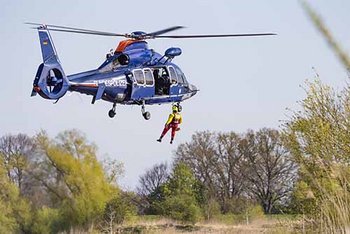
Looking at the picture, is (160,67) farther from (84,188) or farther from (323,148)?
(84,188)

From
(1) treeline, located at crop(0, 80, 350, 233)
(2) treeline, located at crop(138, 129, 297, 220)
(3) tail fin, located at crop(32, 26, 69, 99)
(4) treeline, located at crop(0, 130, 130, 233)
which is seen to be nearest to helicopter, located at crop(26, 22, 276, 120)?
Answer: (3) tail fin, located at crop(32, 26, 69, 99)

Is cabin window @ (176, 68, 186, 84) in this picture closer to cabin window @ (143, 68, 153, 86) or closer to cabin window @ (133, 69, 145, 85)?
cabin window @ (143, 68, 153, 86)

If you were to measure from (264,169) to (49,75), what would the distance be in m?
44.4

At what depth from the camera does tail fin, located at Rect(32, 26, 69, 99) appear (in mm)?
21234

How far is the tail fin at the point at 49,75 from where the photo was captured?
69.7 feet

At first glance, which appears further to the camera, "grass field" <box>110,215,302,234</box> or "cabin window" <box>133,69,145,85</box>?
"grass field" <box>110,215,302,234</box>

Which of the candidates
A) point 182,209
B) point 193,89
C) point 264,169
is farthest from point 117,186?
point 193,89

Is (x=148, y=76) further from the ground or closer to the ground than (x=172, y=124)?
further from the ground

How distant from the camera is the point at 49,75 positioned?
21.9 metres

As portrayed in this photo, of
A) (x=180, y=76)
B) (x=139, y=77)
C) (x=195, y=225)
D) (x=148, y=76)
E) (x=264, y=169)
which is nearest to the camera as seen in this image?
(x=139, y=77)

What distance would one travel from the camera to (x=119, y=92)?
2269 centimetres

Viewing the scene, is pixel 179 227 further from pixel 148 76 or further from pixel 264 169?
pixel 148 76

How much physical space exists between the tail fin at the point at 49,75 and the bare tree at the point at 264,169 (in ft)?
130

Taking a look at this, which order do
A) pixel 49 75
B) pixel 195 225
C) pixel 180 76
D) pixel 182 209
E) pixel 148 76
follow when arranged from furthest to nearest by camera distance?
pixel 182 209 < pixel 195 225 < pixel 180 76 < pixel 148 76 < pixel 49 75
